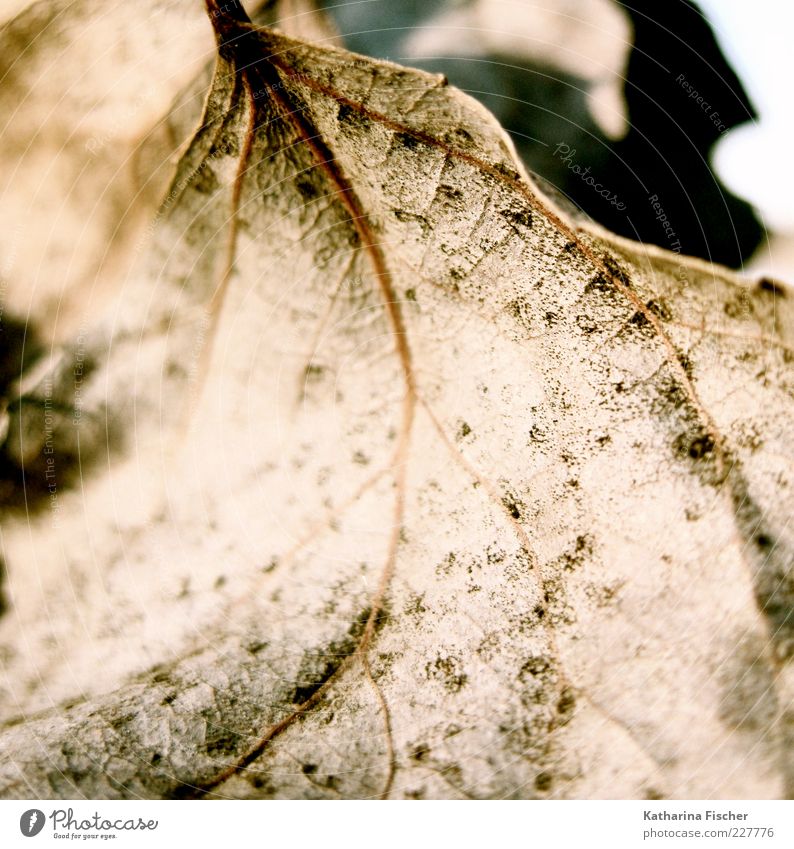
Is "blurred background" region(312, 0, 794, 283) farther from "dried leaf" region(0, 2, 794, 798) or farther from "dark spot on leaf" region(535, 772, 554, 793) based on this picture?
"dark spot on leaf" region(535, 772, 554, 793)

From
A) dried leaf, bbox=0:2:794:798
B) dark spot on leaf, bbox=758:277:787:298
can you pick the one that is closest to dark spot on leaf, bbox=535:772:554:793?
dried leaf, bbox=0:2:794:798

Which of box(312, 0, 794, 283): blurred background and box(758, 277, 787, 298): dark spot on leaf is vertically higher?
box(312, 0, 794, 283): blurred background

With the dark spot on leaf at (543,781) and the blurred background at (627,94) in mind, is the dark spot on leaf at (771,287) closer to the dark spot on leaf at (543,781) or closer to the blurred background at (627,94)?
the blurred background at (627,94)

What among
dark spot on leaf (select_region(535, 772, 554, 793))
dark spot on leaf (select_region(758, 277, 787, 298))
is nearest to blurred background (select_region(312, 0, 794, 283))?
dark spot on leaf (select_region(758, 277, 787, 298))

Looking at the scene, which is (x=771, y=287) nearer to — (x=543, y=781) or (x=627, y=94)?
(x=627, y=94)

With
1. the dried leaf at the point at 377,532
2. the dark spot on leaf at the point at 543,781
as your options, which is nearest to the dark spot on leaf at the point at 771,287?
the dried leaf at the point at 377,532

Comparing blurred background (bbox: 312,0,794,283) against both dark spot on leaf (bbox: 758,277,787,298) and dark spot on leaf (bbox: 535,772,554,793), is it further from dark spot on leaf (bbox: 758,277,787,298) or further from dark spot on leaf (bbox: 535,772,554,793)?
dark spot on leaf (bbox: 535,772,554,793)

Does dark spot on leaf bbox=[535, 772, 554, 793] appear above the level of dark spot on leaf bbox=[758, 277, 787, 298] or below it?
below
